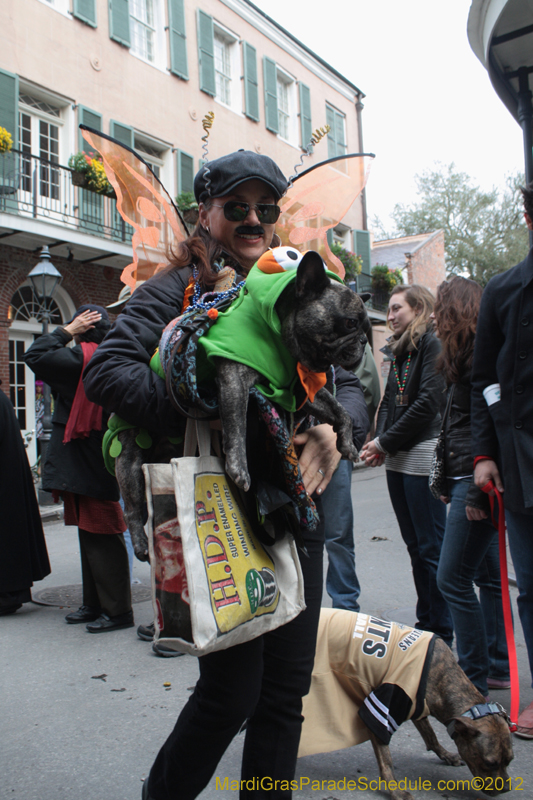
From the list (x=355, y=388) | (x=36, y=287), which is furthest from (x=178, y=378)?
(x=36, y=287)

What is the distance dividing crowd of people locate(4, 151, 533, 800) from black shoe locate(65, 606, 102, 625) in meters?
0.01

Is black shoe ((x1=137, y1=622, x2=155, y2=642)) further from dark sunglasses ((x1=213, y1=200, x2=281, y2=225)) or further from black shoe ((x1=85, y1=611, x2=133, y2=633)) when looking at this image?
dark sunglasses ((x1=213, y1=200, x2=281, y2=225))

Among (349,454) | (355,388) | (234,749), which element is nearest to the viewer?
(349,454)

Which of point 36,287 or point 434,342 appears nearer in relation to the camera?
point 434,342

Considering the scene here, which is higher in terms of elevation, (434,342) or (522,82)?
(522,82)

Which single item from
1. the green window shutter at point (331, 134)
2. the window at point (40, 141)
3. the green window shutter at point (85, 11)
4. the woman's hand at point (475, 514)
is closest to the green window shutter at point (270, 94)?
the green window shutter at point (331, 134)

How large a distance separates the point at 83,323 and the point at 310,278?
338 centimetres

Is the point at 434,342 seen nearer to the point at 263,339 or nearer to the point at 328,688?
the point at 328,688

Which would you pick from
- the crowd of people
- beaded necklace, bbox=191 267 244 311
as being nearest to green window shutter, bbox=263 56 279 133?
the crowd of people

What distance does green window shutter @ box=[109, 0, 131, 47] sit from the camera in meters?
14.4

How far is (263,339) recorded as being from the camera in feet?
5.35

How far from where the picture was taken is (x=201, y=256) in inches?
77.8

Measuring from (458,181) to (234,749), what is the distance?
44.6m

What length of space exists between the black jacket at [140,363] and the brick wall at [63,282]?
11.0 metres
